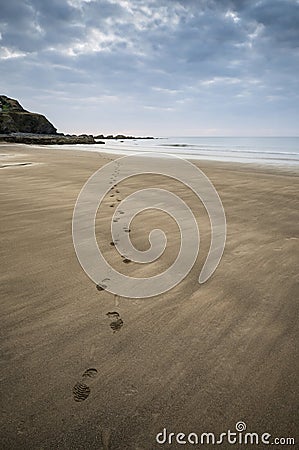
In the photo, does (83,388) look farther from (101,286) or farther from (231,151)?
(231,151)

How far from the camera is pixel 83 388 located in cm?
154

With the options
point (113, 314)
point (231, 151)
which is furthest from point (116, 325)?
point (231, 151)

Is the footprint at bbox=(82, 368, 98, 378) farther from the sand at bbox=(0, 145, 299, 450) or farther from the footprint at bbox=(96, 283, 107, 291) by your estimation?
the footprint at bbox=(96, 283, 107, 291)

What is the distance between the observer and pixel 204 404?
1.47m

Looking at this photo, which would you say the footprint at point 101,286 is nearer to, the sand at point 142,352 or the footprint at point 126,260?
the sand at point 142,352

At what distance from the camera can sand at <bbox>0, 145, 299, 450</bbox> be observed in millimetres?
1383

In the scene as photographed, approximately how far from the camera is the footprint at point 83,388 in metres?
1.49

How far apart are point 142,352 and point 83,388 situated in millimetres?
399

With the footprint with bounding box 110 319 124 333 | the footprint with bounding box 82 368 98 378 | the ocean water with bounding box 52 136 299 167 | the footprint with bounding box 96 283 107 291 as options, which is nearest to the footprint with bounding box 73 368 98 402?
the footprint with bounding box 82 368 98 378

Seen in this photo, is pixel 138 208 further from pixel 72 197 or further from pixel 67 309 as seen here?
pixel 67 309

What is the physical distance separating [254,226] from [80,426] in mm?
3569

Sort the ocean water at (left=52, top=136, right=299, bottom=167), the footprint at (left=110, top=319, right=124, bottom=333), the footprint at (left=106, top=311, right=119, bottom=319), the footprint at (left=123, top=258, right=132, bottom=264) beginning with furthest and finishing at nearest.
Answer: the ocean water at (left=52, top=136, right=299, bottom=167)
the footprint at (left=123, top=258, right=132, bottom=264)
the footprint at (left=106, top=311, right=119, bottom=319)
the footprint at (left=110, top=319, right=124, bottom=333)

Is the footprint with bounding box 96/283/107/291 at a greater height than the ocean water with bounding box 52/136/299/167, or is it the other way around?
the ocean water with bounding box 52/136/299/167

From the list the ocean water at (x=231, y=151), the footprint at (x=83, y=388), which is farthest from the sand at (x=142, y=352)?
the ocean water at (x=231, y=151)
